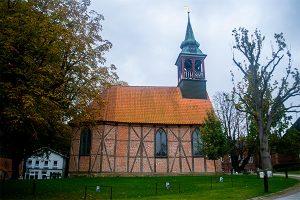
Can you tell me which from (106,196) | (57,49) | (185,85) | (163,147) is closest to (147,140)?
(163,147)

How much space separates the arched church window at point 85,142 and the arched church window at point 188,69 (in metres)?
13.4

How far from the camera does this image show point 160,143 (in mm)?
34500

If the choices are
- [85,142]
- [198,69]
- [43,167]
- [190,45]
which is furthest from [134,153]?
[43,167]

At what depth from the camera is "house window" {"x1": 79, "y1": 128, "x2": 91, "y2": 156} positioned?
32.5 metres

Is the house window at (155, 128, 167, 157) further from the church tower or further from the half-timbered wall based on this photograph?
the church tower

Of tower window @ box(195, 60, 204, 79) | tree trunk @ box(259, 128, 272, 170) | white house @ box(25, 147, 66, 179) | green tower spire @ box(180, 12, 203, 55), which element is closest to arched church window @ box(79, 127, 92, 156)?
tower window @ box(195, 60, 204, 79)

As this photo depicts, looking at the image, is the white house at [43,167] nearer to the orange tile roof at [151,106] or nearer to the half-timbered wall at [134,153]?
the orange tile roof at [151,106]

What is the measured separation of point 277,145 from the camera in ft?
155

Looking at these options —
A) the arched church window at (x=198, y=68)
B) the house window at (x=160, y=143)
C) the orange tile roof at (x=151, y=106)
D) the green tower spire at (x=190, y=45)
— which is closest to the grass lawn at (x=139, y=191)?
the house window at (x=160, y=143)

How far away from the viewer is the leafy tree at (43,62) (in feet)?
53.7

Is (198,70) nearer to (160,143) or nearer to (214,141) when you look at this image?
(160,143)

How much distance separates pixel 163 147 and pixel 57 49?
735 inches

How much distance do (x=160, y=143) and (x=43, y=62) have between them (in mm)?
18487

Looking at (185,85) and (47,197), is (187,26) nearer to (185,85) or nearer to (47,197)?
(185,85)
